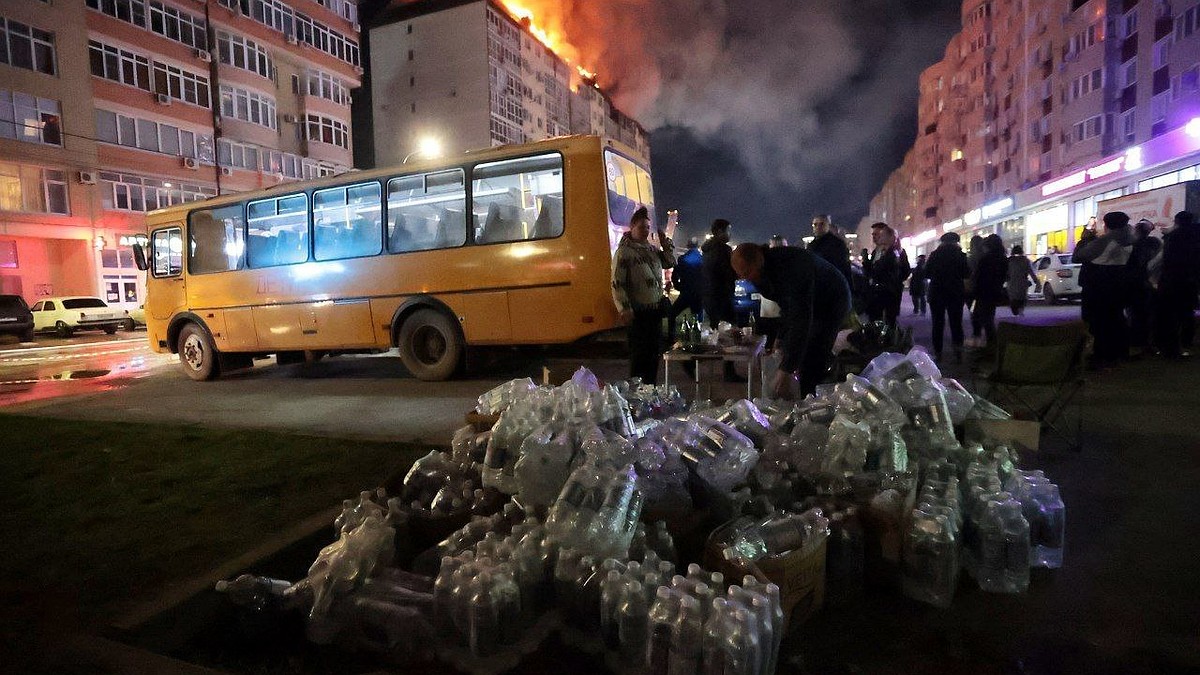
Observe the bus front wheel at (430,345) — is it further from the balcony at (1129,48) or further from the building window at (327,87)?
the balcony at (1129,48)

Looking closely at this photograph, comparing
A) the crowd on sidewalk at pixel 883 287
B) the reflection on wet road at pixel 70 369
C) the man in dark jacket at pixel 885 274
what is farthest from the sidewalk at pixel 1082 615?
the reflection on wet road at pixel 70 369

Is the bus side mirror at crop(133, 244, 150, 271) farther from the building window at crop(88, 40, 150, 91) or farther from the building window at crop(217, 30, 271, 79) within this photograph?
the building window at crop(217, 30, 271, 79)

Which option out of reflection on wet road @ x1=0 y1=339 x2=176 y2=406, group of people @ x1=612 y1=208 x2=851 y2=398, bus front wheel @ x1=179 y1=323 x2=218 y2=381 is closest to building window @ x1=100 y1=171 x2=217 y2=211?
reflection on wet road @ x1=0 y1=339 x2=176 y2=406

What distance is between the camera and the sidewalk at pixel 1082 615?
2697 millimetres

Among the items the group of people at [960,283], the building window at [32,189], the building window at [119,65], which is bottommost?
the group of people at [960,283]

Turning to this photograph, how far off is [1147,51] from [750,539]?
43635 millimetres

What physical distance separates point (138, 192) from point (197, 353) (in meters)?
26.5

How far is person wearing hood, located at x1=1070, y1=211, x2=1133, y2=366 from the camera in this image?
8617mm

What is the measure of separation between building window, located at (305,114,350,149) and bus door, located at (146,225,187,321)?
33045 millimetres

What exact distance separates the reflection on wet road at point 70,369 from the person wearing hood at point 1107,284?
14165 millimetres

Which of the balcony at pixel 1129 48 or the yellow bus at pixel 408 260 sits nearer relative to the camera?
the yellow bus at pixel 408 260

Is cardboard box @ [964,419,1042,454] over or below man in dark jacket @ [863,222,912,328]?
below

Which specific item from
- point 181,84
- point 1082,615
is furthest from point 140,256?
point 181,84

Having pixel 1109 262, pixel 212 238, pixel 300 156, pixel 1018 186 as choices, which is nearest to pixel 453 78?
pixel 300 156
